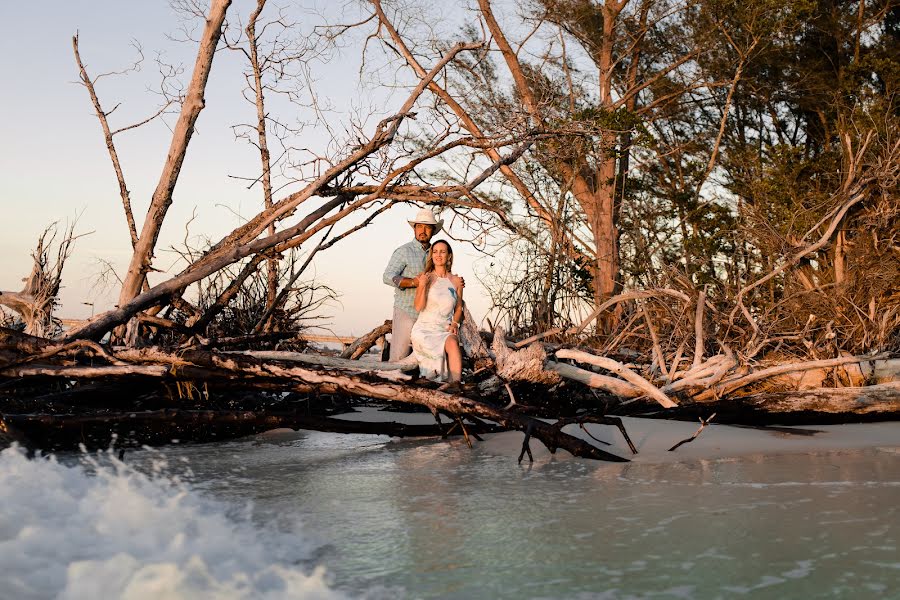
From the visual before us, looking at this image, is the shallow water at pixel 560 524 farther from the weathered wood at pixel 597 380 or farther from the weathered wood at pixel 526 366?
the weathered wood at pixel 526 366

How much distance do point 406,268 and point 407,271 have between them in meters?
0.03

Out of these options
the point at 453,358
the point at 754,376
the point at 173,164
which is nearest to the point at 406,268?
the point at 453,358

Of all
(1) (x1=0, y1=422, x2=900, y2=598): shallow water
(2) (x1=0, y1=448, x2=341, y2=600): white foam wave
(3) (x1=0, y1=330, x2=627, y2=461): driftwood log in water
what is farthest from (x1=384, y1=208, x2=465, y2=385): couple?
(2) (x1=0, y1=448, x2=341, y2=600): white foam wave

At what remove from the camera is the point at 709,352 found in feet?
31.2

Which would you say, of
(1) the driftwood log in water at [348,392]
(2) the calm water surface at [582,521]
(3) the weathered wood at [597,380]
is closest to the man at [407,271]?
(1) the driftwood log in water at [348,392]

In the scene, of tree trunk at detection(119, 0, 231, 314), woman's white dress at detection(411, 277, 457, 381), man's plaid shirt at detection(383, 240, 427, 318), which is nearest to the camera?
woman's white dress at detection(411, 277, 457, 381)

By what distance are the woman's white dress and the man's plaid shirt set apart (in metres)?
0.45

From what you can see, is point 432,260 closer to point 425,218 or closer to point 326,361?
point 425,218

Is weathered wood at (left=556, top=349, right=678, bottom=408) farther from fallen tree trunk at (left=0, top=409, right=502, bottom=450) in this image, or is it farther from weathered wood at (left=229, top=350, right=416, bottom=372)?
weathered wood at (left=229, top=350, right=416, bottom=372)

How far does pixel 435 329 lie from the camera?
7.62 m

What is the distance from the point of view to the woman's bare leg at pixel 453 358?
24.6ft

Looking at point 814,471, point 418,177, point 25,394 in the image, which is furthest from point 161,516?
point 418,177

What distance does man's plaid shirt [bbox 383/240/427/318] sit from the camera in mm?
8094

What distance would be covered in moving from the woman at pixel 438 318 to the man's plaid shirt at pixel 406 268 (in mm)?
384
